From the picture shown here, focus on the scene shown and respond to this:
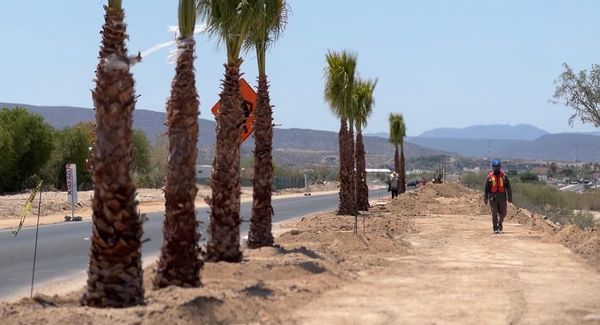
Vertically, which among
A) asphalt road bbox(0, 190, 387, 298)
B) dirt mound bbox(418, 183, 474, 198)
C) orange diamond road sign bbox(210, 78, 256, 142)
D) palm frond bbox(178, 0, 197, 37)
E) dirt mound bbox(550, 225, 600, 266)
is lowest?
asphalt road bbox(0, 190, 387, 298)

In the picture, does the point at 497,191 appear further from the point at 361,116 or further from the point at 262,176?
the point at 361,116

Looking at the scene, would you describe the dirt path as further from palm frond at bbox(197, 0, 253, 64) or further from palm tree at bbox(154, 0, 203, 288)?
palm frond at bbox(197, 0, 253, 64)

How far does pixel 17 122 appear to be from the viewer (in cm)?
5522

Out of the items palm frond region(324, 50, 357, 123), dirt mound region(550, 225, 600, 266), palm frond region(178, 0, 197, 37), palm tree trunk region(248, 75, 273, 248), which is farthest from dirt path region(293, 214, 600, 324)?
palm frond region(324, 50, 357, 123)

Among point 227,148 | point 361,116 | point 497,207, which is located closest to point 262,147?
point 227,148

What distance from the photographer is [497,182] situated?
858 inches

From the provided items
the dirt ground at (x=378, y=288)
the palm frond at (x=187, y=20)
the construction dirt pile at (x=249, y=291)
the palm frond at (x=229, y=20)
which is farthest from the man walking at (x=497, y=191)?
the palm frond at (x=187, y=20)

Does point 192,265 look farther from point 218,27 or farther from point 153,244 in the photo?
point 153,244

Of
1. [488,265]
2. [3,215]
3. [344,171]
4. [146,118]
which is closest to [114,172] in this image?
[488,265]

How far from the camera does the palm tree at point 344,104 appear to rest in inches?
1072

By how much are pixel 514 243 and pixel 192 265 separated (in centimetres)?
1038

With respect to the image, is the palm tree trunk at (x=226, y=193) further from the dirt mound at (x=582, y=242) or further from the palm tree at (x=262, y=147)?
the dirt mound at (x=582, y=242)

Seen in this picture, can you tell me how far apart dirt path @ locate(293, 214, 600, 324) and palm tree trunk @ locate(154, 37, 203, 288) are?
4.97 ft

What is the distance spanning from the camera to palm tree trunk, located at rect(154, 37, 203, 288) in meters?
10.7
